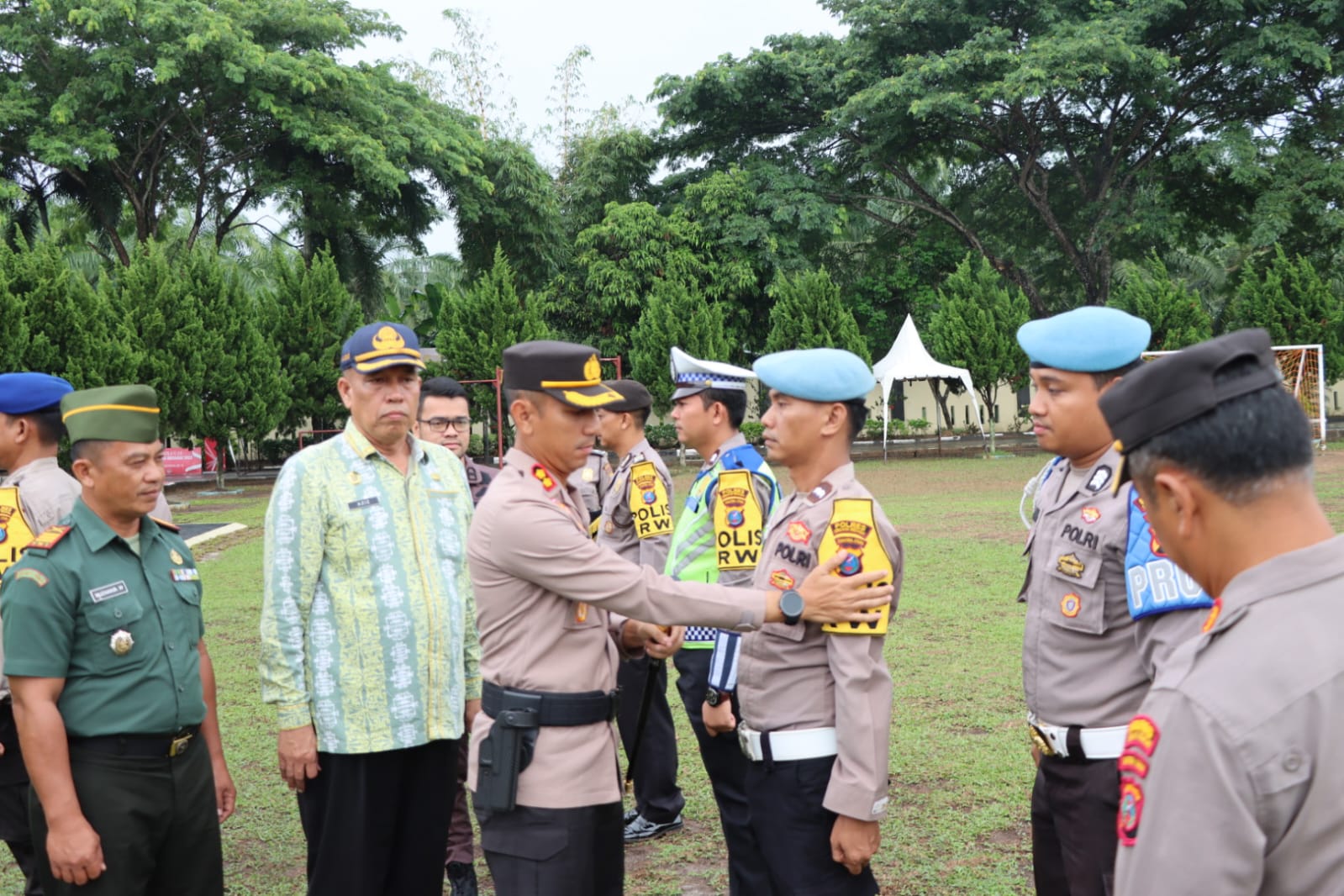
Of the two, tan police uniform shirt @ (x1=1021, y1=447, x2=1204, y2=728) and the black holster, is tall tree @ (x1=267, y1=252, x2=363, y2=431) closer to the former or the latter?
the black holster

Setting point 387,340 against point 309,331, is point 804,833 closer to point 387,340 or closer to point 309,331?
point 387,340

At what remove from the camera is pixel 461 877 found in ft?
13.6

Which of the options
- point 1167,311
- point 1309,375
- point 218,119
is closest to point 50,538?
point 218,119

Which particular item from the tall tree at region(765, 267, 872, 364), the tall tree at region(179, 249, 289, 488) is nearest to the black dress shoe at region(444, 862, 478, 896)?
the tall tree at region(179, 249, 289, 488)

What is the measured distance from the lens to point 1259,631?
124cm

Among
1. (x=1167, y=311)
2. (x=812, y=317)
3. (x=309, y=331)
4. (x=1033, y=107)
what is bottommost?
(x=1167, y=311)

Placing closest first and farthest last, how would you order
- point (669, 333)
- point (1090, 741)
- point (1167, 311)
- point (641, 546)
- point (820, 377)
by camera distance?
1. point (1090, 741)
2. point (820, 377)
3. point (641, 546)
4. point (1167, 311)
5. point (669, 333)

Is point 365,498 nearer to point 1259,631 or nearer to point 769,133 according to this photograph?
point 1259,631

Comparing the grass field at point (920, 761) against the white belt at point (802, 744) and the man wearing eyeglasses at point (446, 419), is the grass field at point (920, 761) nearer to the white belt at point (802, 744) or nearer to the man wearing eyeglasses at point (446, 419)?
the white belt at point (802, 744)

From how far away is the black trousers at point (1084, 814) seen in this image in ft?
8.57

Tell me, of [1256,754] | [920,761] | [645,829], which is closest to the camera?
[1256,754]

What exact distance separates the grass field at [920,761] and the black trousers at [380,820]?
111 centimetres

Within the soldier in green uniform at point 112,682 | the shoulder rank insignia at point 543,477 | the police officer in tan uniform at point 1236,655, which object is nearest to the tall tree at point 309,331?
the soldier in green uniform at point 112,682

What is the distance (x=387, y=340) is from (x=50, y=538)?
1108mm
